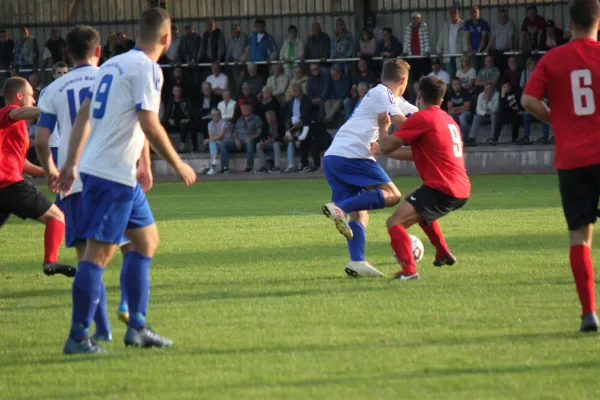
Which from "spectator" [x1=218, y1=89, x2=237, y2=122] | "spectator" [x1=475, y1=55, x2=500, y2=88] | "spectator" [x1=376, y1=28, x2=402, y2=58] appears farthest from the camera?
"spectator" [x1=218, y1=89, x2=237, y2=122]

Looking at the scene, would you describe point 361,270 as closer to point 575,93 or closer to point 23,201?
point 23,201

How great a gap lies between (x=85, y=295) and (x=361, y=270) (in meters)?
3.89

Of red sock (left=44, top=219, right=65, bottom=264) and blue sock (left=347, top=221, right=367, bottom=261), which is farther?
red sock (left=44, top=219, right=65, bottom=264)

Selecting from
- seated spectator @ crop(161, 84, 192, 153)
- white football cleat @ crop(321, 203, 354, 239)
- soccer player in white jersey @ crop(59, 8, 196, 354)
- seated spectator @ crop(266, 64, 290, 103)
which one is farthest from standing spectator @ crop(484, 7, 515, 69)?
soccer player in white jersey @ crop(59, 8, 196, 354)

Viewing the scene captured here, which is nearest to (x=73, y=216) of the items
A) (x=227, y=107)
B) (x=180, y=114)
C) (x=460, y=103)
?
(x=460, y=103)

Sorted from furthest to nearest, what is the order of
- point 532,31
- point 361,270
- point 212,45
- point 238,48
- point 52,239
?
1. point 238,48
2. point 212,45
3. point 532,31
4. point 52,239
5. point 361,270

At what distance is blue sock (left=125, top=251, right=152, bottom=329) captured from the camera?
6945 millimetres

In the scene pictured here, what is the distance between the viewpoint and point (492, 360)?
6328mm

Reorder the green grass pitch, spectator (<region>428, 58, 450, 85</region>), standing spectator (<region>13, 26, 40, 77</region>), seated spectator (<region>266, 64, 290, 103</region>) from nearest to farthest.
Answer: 1. the green grass pitch
2. spectator (<region>428, 58, 450, 85</region>)
3. seated spectator (<region>266, 64, 290, 103</region>)
4. standing spectator (<region>13, 26, 40, 77</region>)

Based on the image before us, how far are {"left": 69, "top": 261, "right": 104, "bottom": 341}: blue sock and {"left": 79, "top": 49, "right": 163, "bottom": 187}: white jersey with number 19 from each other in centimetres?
52

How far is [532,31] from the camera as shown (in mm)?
26578

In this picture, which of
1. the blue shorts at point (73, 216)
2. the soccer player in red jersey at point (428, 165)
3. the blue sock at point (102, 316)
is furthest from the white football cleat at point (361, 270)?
the blue sock at point (102, 316)

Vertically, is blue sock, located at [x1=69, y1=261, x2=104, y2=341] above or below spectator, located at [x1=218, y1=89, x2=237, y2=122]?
above

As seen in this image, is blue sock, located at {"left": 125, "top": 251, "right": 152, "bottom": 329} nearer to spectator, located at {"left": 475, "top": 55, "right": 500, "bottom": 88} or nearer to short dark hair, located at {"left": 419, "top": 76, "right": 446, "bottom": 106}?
short dark hair, located at {"left": 419, "top": 76, "right": 446, "bottom": 106}
